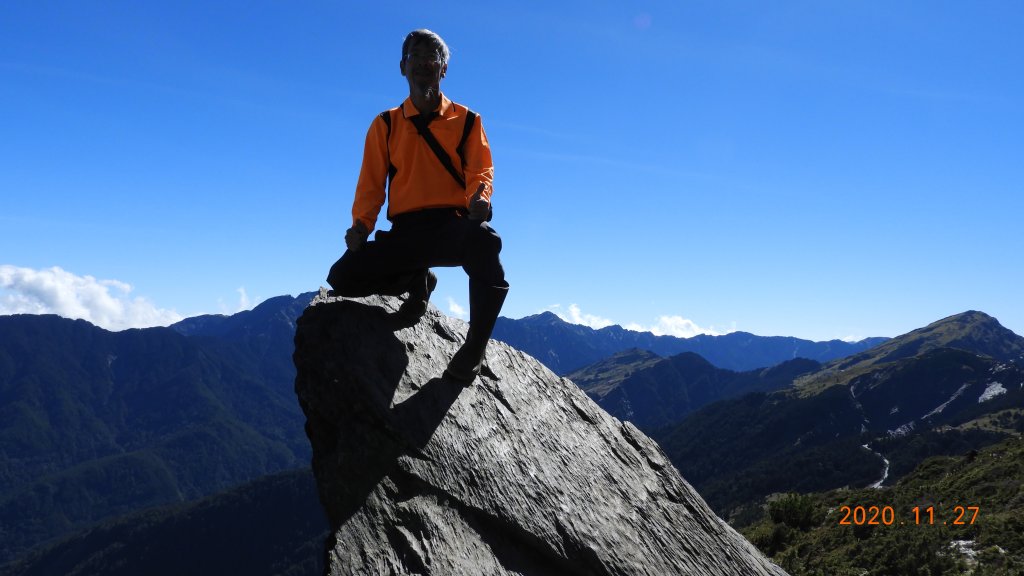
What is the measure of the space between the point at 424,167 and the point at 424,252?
1.15 m

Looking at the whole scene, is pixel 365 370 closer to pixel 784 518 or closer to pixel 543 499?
pixel 543 499

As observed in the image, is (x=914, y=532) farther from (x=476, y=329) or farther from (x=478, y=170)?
(x=478, y=170)

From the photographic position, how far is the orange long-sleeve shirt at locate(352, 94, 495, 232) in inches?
324

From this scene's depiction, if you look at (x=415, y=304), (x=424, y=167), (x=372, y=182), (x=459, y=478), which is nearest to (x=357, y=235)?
(x=372, y=182)

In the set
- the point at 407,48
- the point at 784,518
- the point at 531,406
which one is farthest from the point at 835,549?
the point at 407,48

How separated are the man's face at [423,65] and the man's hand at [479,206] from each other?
Answer: 154 centimetres

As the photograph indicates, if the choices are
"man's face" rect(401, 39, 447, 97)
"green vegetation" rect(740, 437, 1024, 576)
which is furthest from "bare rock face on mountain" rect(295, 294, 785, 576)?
"green vegetation" rect(740, 437, 1024, 576)

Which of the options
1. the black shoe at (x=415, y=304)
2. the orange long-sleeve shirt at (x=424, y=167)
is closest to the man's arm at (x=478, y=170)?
the orange long-sleeve shirt at (x=424, y=167)

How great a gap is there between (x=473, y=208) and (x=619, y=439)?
16.8ft

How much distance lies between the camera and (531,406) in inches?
379

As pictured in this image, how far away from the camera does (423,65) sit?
8133 mm

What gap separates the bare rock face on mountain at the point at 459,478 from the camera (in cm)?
678

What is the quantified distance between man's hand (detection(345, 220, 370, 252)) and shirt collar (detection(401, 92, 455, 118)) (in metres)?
1.64

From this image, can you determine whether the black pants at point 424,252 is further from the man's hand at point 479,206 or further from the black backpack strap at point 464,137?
the black backpack strap at point 464,137
